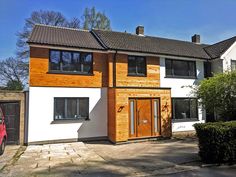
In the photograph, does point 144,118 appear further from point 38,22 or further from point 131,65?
point 38,22

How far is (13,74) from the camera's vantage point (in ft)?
96.3

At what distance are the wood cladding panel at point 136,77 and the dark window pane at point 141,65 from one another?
0.94 feet

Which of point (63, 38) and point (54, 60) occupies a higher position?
point (63, 38)

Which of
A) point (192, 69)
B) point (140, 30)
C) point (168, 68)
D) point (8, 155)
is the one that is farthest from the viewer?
point (140, 30)

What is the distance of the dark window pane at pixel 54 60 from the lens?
13756mm

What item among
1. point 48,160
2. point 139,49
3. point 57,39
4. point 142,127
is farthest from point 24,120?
point 139,49

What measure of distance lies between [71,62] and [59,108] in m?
2.96

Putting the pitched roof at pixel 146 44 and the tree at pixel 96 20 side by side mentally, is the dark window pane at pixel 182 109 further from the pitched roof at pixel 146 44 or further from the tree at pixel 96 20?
the tree at pixel 96 20

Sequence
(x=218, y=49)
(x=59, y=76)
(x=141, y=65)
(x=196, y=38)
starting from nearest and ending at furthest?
(x=59, y=76), (x=141, y=65), (x=218, y=49), (x=196, y=38)

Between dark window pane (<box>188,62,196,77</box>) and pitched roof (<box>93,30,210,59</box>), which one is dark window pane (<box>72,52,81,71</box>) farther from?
dark window pane (<box>188,62,196,77</box>)

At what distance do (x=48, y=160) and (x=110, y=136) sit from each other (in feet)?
17.1

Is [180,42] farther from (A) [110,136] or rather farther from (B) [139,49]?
(A) [110,136]

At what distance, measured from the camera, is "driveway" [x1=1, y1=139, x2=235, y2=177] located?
25.3ft

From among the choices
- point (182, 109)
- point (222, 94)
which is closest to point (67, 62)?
point (182, 109)
